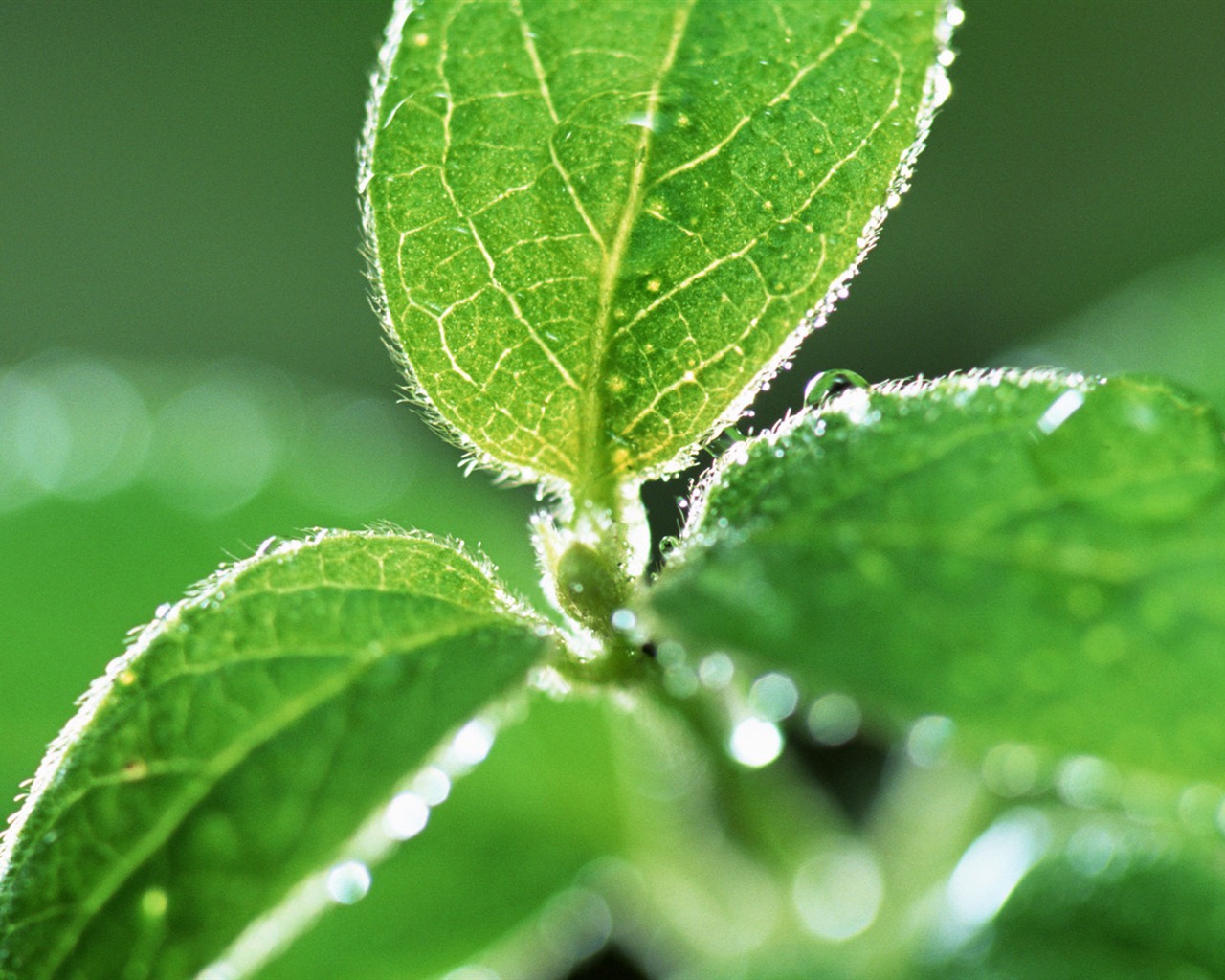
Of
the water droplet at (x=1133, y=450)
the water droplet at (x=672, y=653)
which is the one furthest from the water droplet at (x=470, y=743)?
the water droplet at (x=1133, y=450)

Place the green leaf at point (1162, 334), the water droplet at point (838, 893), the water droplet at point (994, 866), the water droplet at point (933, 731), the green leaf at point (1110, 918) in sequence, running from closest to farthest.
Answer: the water droplet at point (933, 731) < the green leaf at point (1110, 918) < the water droplet at point (994, 866) < the water droplet at point (838, 893) < the green leaf at point (1162, 334)

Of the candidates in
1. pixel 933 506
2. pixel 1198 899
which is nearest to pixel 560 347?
pixel 933 506

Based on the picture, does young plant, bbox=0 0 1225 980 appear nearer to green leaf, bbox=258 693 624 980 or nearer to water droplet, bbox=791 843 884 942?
water droplet, bbox=791 843 884 942

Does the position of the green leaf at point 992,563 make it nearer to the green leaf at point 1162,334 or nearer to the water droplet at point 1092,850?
the water droplet at point 1092,850

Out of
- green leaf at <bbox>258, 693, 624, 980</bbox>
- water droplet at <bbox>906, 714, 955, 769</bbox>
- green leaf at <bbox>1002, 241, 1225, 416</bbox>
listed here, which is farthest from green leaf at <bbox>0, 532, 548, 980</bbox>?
green leaf at <bbox>1002, 241, 1225, 416</bbox>

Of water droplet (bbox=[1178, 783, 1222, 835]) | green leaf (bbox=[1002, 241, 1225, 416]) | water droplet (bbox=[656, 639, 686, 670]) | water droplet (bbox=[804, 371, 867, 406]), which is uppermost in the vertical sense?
green leaf (bbox=[1002, 241, 1225, 416])
